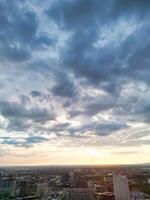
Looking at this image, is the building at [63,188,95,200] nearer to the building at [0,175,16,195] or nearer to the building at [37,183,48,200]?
the building at [37,183,48,200]

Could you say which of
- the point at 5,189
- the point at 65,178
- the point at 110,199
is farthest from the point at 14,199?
the point at 65,178

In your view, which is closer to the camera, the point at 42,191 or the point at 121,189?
the point at 121,189

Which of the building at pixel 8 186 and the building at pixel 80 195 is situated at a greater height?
the building at pixel 8 186

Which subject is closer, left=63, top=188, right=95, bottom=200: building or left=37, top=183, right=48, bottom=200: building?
left=63, top=188, right=95, bottom=200: building

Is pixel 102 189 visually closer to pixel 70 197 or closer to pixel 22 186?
pixel 70 197

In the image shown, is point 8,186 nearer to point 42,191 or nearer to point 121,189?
point 42,191

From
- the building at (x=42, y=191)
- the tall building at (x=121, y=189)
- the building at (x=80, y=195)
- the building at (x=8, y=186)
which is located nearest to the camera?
the tall building at (x=121, y=189)

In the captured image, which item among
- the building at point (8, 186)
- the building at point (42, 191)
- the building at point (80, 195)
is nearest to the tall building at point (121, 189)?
the building at point (80, 195)

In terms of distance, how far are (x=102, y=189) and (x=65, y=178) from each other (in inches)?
789

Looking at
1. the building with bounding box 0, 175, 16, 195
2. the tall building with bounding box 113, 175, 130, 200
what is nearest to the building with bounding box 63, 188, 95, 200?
the tall building with bounding box 113, 175, 130, 200

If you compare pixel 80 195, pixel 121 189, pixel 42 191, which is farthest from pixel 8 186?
pixel 121 189

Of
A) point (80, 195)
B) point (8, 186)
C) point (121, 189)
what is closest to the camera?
point (121, 189)

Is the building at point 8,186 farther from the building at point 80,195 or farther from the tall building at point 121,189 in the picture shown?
the tall building at point 121,189

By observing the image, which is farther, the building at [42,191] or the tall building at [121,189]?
the building at [42,191]
